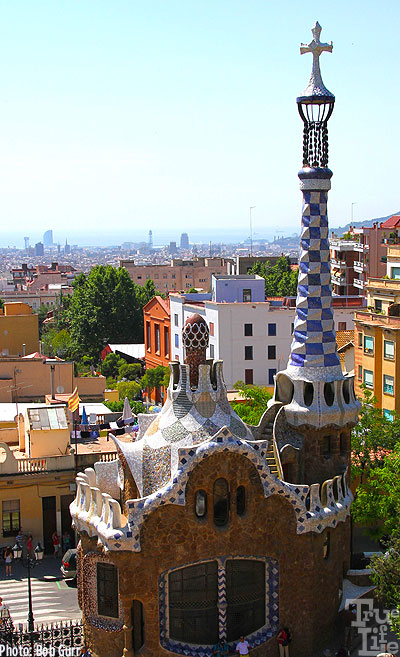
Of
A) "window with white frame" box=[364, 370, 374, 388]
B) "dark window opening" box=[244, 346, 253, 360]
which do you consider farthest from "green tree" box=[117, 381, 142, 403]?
"window with white frame" box=[364, 370, 374, 388]

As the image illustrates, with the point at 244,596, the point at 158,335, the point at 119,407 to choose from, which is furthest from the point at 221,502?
the point at 158,335

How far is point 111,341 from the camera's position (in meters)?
86.6

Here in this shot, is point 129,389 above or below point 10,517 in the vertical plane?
below

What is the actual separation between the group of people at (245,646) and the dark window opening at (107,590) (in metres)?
2.54

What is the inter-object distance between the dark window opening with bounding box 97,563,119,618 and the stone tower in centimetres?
539

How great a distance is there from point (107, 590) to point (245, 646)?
353 cm

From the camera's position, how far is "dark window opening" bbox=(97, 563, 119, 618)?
21.7 metres

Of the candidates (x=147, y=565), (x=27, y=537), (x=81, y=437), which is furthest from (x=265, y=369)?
(x=147, y=565)

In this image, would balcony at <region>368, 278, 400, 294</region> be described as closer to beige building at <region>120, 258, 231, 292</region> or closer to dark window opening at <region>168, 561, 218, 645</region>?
dark window opening at <region>168, 561, 218, 645</region>

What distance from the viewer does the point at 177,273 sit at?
171m

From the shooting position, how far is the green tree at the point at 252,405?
34375mm

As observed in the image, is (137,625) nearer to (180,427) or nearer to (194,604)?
(194,604)

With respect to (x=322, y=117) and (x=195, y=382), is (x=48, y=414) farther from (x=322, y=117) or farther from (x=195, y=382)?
(x=322, y=117)

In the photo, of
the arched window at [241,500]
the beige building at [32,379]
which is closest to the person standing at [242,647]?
the arched window at [241,500]
